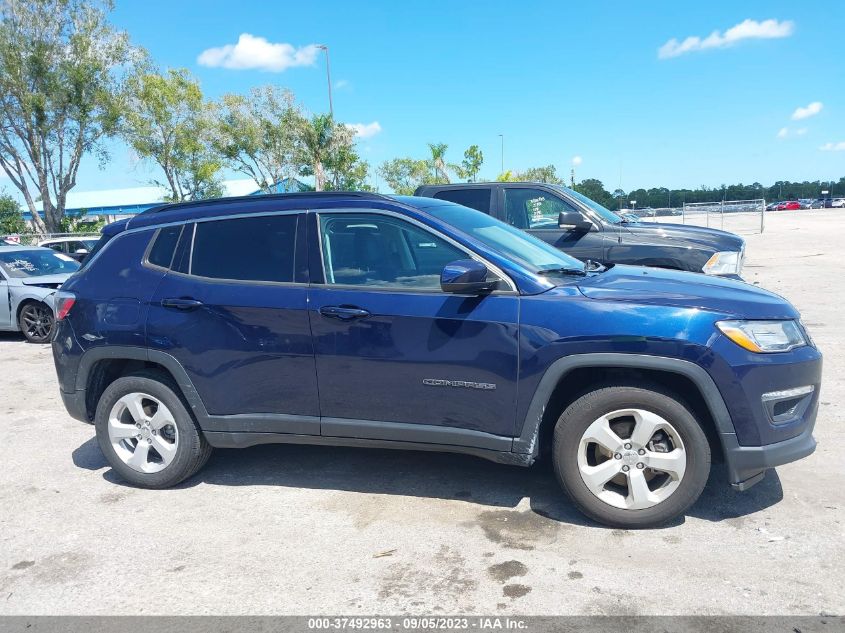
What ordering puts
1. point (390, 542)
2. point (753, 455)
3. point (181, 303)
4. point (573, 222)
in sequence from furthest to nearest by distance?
point (573, 222)
point (181, 303)
point (390, 542)
point (753, 455)

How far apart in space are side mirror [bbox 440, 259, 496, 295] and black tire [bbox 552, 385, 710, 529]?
839mm

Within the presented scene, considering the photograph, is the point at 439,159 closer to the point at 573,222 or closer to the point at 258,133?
the point at 258,133

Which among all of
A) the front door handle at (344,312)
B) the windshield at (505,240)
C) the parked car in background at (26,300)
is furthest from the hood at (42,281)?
the windshield at (505,240)

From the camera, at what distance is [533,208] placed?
8305 millimetres

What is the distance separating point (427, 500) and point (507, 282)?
147cm

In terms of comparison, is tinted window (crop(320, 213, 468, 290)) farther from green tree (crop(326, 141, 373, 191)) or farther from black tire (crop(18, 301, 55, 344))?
green tree (crop(326, 141, 373, 191))

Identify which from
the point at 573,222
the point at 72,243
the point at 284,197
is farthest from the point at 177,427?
the point at 72,243

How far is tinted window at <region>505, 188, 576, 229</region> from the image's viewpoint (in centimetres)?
819

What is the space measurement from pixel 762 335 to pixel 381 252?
2.15 meters

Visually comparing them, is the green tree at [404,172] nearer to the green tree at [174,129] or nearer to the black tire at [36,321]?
the green tree at [174,129]

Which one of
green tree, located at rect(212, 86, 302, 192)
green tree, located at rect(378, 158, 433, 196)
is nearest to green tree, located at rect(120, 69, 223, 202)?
green tree, located at rect(212, 86, 302, 192)

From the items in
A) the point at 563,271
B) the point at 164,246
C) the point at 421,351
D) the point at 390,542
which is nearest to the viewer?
the point at 390,542

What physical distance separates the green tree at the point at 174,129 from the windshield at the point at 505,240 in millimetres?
28944

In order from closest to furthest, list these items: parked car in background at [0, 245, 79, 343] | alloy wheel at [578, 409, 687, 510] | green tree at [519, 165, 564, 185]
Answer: alloy wheel at [578, 409, 687, 510] < parked car in background at [0, 245, 79, 343] < green tree at [519, 165, 564, 185]
